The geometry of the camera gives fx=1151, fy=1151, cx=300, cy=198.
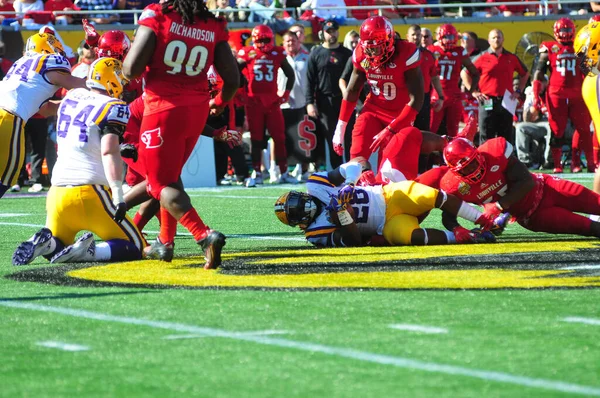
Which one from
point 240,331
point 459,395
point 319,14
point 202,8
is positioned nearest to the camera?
point 459,395

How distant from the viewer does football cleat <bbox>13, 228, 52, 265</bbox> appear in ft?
23.6

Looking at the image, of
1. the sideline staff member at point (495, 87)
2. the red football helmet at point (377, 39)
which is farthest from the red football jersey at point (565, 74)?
the red football helmet at point (377, 39)

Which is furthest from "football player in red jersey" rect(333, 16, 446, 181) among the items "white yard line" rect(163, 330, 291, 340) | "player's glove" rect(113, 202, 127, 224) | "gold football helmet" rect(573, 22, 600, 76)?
"white yard line" rect(163, 330, 291, 340)

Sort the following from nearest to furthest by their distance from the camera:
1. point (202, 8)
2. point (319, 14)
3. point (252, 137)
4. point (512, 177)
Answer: point (202, 8) → point (512, 177) → point (252, 137) → point (319, 14)

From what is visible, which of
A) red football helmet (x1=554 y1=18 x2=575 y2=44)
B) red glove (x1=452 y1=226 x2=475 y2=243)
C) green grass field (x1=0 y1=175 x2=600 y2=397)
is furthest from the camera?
red football helmet (x1=554 y1=18 x2=575 y2=44)

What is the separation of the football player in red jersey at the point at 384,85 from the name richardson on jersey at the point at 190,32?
8.74 ft

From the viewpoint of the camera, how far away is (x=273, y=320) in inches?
199

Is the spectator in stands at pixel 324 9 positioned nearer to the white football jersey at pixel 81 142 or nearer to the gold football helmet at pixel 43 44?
the gold football helmet at pixel 43 44

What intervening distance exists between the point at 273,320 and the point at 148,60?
2468 mm

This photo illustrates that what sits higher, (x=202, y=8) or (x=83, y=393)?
(x=202, y=8)

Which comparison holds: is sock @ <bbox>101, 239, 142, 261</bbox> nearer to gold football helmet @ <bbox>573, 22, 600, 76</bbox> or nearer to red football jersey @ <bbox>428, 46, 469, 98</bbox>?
gold football helmet @ <bbox>573, 22, 600, 76</bbox>

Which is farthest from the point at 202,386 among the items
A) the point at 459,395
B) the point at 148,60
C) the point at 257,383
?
the point at 148,60

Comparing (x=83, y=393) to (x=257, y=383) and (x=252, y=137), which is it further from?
(x=252, y=137)

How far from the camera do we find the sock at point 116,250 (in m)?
7.40
